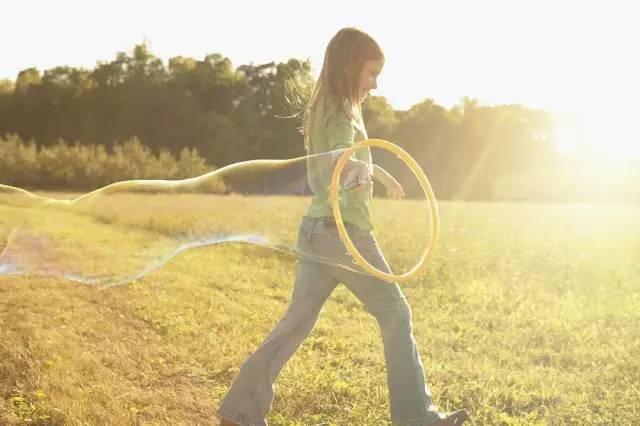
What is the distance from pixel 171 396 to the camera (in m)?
5.16

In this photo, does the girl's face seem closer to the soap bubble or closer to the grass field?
the soap bubble

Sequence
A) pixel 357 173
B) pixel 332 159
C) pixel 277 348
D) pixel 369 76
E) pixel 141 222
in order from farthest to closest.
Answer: pixel 141 222 < pixel 277 348 < pixel 369 76 < pixel 332 159 < pixel 357 173

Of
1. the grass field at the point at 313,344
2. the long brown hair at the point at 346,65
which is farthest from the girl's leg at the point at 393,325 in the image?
the long brown hair at the point at 346,65

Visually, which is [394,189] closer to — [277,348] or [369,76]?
[369,76]

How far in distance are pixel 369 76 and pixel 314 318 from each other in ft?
3.96

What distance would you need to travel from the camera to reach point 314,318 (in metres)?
4.04

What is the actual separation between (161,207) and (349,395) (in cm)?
168

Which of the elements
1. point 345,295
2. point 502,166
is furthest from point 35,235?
point 502,166

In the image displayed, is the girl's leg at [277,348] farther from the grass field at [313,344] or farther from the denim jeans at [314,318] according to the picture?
the grass field at [313,344]

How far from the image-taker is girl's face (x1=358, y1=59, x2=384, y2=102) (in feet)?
12.6

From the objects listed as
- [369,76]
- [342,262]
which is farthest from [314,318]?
[369,76]

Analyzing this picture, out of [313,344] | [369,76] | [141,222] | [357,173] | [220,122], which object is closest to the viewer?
[357,173]

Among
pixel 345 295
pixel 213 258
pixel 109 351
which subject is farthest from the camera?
pixel 213 258

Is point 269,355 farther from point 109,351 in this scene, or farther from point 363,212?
point 109,351
